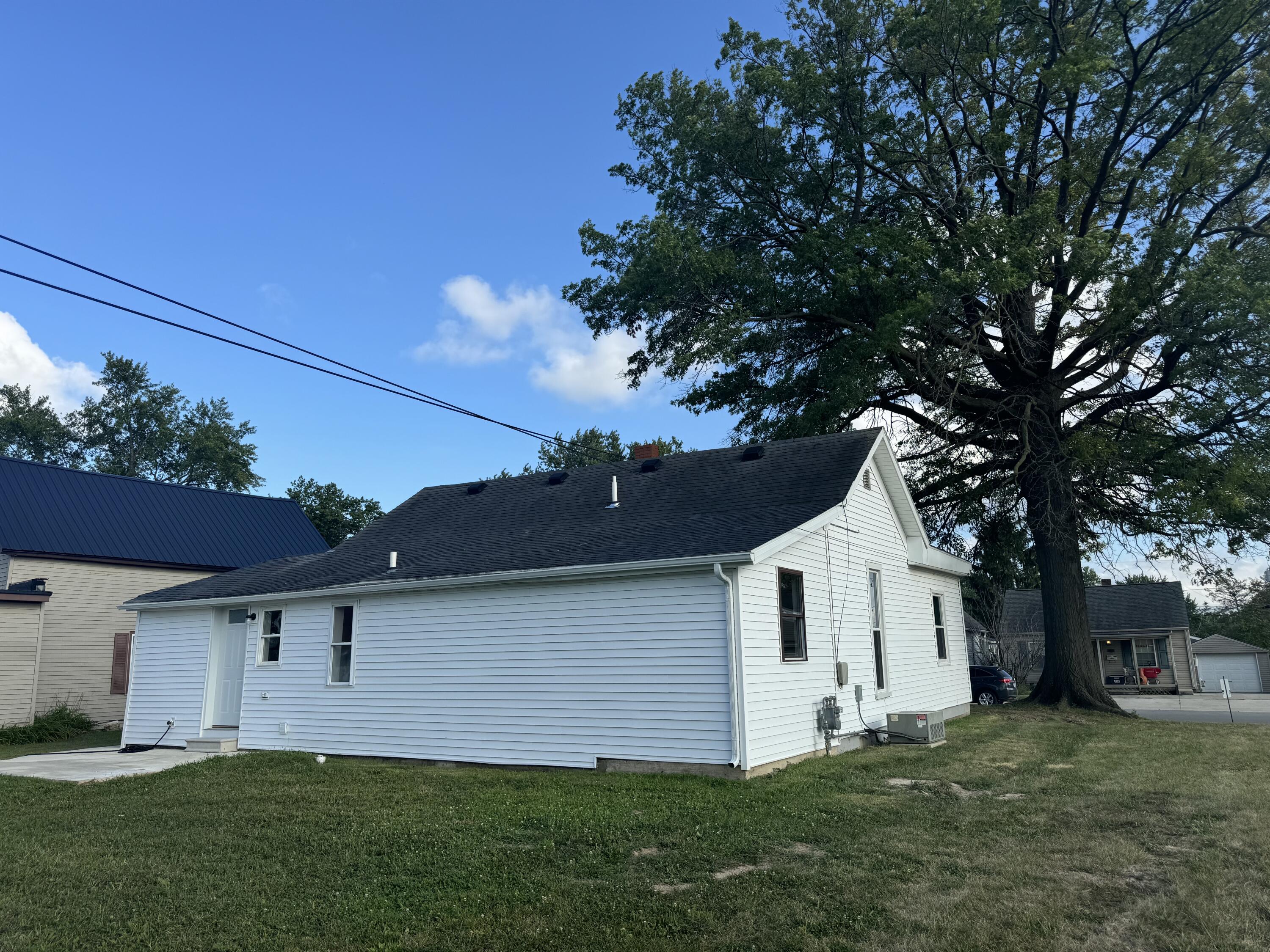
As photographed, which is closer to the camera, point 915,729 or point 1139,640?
point 915,729

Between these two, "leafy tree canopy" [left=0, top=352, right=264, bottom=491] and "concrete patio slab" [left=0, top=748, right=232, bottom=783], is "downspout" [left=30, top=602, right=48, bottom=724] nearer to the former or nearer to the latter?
"concrete patio slab" [left=0, top=748, right=232, bottom=783]

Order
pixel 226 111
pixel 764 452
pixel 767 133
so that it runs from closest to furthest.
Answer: pixel 226 111 → pixel 764 452 → pixel 767 133

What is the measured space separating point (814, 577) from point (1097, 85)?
43.9 ft

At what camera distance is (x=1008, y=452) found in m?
20.0

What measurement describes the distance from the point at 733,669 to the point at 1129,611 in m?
36.2

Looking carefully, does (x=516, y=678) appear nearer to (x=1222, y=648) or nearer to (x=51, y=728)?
→ (x=51, y=728)

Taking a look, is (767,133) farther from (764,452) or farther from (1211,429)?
(1211,429)

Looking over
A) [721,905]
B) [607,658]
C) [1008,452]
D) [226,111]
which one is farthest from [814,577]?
[226,111]

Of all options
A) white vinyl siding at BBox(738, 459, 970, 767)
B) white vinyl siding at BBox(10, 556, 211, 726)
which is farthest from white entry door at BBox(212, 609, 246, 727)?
white vinyl siding at BBox(738, 459, 970, 767)

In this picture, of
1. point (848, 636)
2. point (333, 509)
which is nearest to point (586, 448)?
point (333, 509)

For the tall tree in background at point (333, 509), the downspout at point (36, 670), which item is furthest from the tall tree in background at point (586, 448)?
the downspout at point (36, 670)

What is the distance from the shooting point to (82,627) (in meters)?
21.2

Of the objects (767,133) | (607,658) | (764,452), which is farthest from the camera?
(767,133)

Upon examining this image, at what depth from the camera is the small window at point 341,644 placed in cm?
1394
